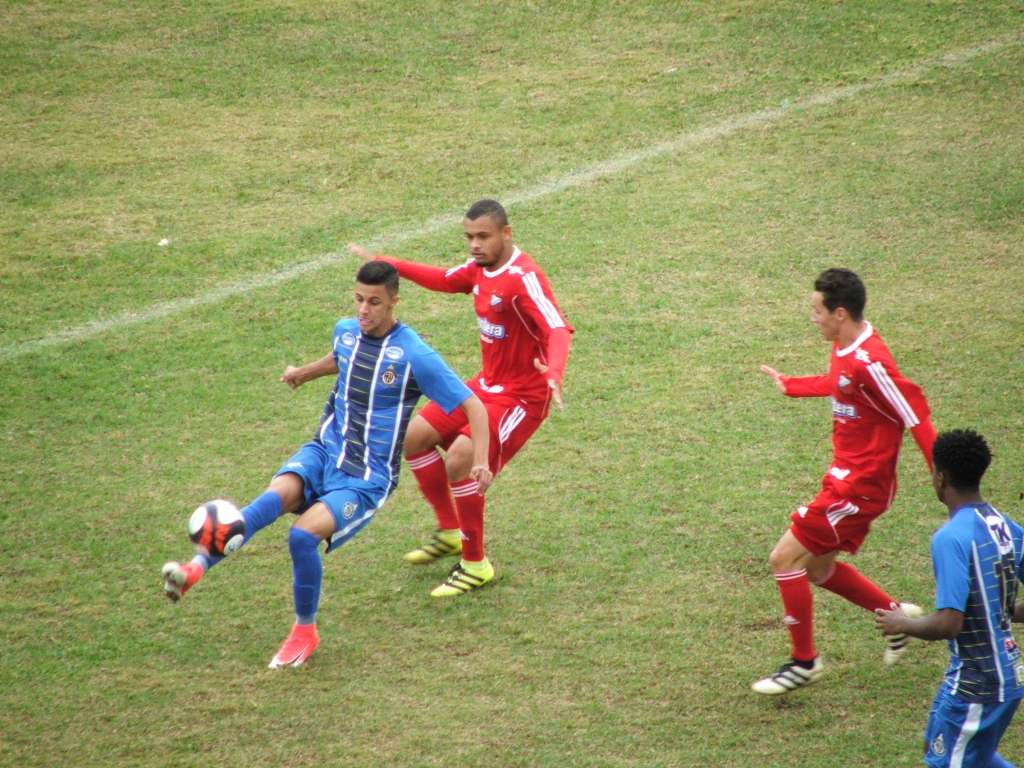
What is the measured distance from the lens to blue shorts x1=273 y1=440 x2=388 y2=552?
21.7ft

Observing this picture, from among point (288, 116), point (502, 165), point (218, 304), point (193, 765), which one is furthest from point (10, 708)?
point (288, 116)

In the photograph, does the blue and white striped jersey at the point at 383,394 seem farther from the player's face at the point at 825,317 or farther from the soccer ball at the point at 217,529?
the player's face at the point at 825,317

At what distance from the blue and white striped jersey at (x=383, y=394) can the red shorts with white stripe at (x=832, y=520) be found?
189 centimetres

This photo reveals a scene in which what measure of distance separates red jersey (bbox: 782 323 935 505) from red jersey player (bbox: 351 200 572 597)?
1.62m

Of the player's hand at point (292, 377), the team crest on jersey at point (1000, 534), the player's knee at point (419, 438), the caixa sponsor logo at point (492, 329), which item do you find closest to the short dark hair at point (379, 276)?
the player's hand at point (292, 377)

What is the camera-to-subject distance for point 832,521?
6.28 meters

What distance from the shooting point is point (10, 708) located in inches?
247

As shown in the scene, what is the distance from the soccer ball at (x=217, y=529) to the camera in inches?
244

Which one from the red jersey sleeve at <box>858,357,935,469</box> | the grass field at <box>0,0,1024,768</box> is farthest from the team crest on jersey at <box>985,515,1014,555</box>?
the grass field at <box>0,0,1024,768</box>

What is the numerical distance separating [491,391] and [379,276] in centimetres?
119

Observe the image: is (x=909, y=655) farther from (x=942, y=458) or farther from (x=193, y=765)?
(x=193, y=765)

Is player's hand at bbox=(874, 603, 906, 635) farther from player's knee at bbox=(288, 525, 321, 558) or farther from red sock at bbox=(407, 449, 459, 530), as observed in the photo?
red sock at bbox=(407, 449, 459, 530)

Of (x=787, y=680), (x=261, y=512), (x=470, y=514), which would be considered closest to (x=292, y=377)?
(x=261, y=512)

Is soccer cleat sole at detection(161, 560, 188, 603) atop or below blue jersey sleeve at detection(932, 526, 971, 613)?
below
